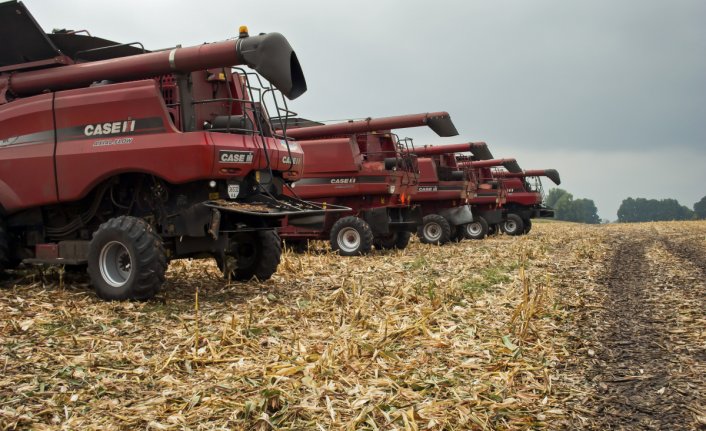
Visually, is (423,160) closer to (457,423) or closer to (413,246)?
(413,246)

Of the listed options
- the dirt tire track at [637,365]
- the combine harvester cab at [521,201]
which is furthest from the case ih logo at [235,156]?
the combine harvester cab at [521,201]

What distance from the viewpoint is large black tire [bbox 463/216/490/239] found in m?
20.7

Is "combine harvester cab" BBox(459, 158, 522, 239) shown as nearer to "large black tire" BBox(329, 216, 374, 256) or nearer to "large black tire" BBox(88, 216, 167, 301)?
"large black tire" BBox(329, 216, 374, 256)

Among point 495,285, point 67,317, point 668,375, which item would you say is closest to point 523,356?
point 668,375

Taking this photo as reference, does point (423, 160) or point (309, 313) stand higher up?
point (423, 160)

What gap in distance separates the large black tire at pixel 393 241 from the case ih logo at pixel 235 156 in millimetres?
8036

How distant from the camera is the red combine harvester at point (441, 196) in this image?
17.3 metres

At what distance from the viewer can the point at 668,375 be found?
4.62m

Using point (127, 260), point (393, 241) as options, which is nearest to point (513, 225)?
point (393, 241)

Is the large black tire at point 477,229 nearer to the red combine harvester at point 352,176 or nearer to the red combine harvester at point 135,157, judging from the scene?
the red combine harvester at point 352,176

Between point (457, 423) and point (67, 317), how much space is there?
411 centimetres

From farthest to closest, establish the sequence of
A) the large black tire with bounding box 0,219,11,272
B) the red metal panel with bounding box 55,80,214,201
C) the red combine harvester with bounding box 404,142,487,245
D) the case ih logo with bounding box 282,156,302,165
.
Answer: the red combine harvester with bounding box 404,142,487,245 < the case ih logo with bounding box 282,156,302,165 < the large black tire with bounding box 0,219,11,272 < the red metal panel with bounding box 55,80,214,201

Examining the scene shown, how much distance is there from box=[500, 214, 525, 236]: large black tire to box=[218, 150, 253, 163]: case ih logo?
57.9 ft

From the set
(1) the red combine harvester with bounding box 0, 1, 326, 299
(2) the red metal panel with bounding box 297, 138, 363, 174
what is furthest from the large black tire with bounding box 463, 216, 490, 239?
(1) the red combine harvester with bounding box 0, 1, 326, 299
